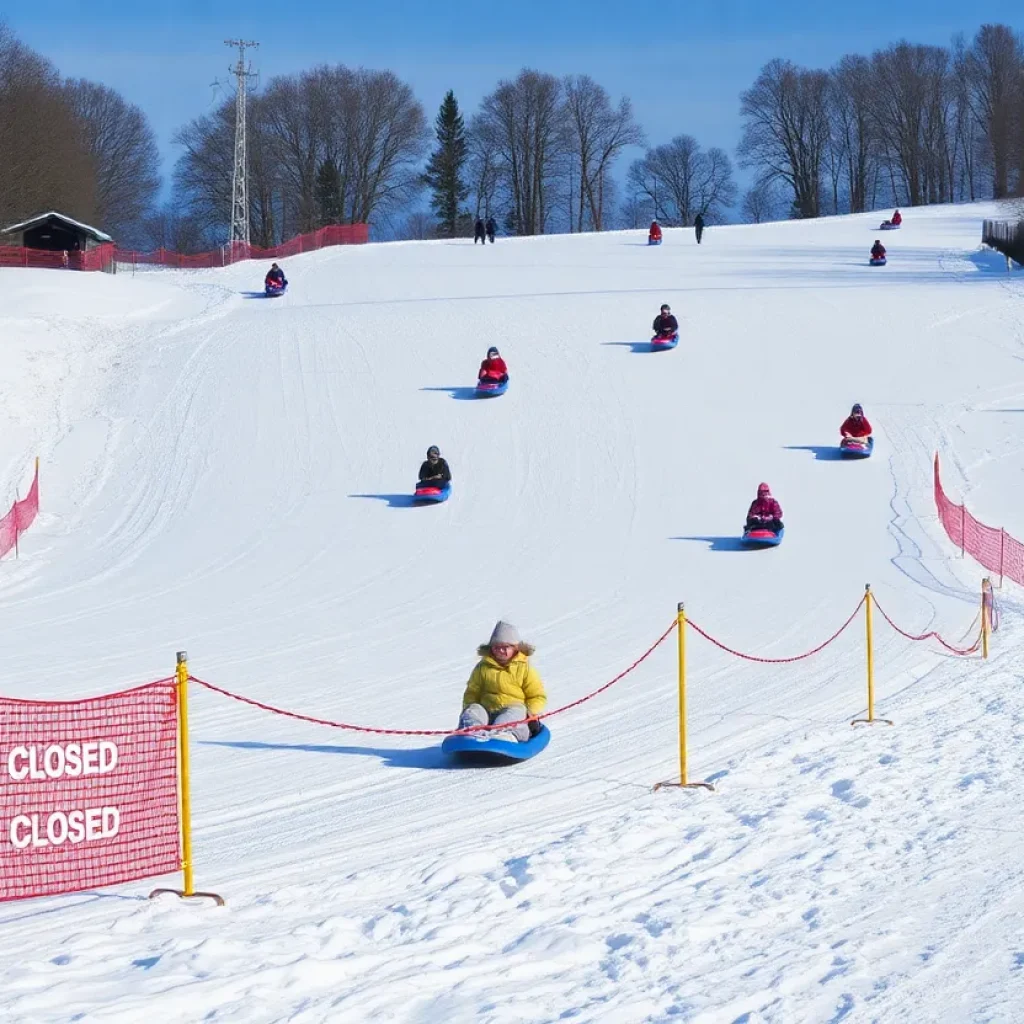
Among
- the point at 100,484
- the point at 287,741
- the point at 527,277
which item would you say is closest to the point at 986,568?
the point at 287,741

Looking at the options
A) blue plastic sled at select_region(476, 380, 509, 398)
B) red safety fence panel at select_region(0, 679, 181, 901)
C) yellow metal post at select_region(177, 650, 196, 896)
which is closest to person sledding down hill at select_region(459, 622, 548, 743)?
red safety fence panel at select_region(0, 679, 181, 901)

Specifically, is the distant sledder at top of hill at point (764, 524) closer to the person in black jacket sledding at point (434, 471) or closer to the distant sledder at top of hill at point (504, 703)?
the person in black jacket sledding at point (434, 471)

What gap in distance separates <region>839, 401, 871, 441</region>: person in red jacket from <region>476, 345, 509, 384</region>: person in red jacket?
24.7 ft

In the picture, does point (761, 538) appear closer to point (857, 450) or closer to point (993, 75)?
point (857, 450)

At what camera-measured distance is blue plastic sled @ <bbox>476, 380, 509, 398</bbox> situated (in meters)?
29.9

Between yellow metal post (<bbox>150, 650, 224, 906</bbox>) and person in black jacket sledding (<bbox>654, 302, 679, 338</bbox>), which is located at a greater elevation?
person in black jacket sledding (<bbox>654, 302, 679, 338</bbox>)

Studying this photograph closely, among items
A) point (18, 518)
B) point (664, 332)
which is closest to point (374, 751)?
point (18, 518)

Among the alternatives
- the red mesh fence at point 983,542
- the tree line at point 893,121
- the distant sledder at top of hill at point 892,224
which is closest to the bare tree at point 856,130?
the tree line at point 893,121

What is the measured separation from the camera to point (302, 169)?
90.7m

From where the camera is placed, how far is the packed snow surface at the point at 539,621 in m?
5.84

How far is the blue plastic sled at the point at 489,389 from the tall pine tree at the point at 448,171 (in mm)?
59386

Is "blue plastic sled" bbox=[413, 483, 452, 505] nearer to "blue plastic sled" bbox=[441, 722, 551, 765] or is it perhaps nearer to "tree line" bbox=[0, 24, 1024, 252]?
"blue plastic sled" bbox=[441, 722, 551, 765]

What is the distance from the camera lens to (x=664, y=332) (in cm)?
3322

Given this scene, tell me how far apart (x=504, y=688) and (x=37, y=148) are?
6916cm
